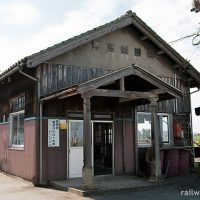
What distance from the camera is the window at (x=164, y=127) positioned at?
15.9 m

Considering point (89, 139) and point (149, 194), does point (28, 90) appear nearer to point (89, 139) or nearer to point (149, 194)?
point (89, 139)

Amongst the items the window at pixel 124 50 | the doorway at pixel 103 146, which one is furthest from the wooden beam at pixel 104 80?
the window at pixel 124 50

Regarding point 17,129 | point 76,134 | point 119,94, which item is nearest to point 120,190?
point 119,94

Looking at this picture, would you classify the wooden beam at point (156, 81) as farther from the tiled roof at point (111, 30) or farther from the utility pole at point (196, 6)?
the tiled roof at point (111, 30)

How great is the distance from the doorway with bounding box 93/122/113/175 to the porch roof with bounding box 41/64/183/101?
1.98 metres

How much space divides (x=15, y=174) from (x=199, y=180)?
7019mm

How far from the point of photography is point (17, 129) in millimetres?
15109

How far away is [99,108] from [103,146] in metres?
1.78

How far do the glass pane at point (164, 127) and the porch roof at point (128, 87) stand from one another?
2.58 meters

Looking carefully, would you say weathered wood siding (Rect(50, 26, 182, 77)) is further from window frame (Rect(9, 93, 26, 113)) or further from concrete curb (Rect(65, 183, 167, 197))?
concrete curb (Rect(65, 183, 167, 197))

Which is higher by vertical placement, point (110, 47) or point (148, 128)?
point (110, 47)

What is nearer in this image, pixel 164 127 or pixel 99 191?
pixel 99 191

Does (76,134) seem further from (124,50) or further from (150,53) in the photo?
(150,53)

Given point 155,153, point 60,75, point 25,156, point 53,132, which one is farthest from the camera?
point 25,156
